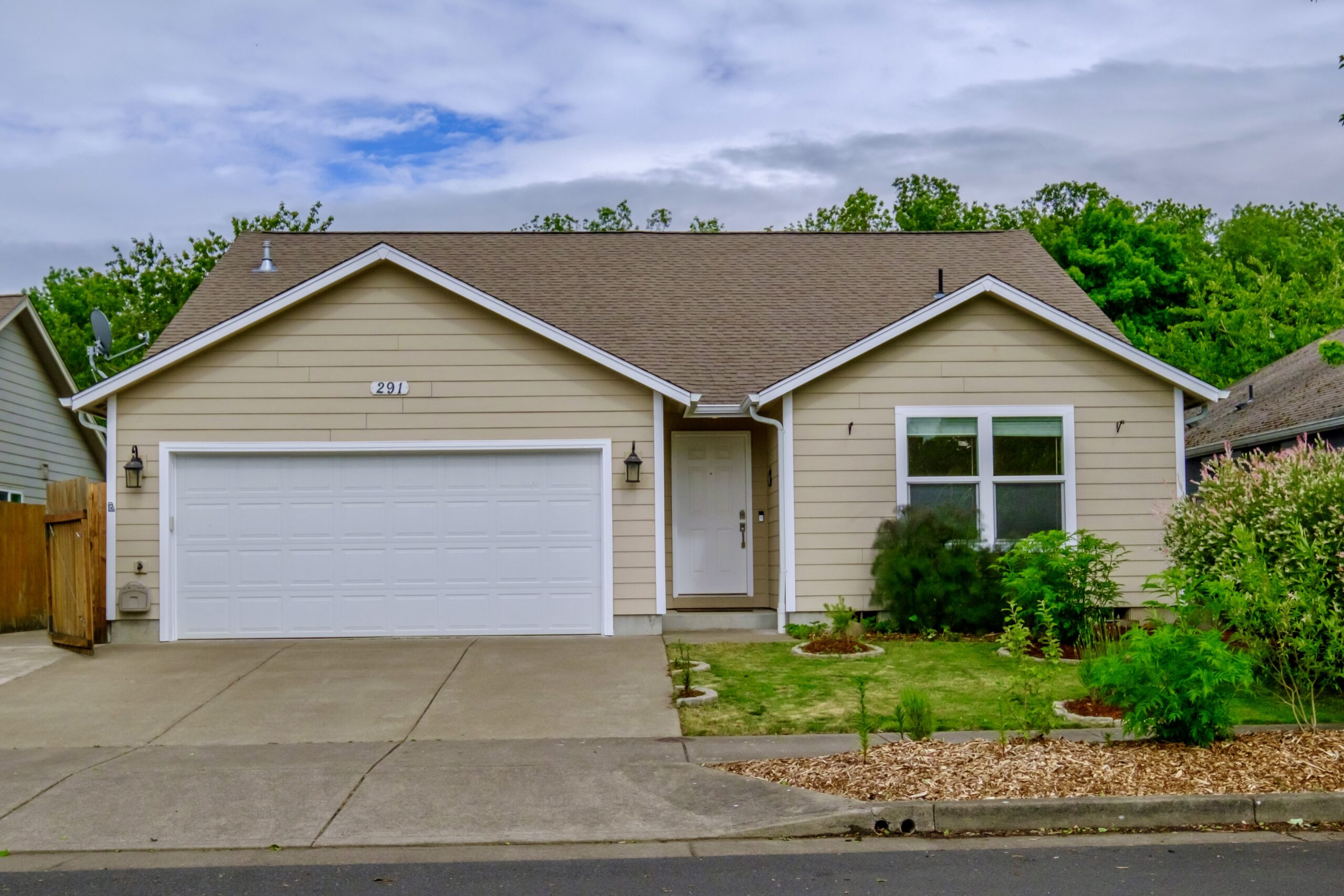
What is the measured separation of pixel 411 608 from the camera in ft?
43.8

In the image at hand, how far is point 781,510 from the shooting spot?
1364cm

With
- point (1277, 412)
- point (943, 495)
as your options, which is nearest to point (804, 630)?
point (943, 495)

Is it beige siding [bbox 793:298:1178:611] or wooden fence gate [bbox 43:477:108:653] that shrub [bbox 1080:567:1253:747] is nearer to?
beige siding [bbox 793:298:1178:611]

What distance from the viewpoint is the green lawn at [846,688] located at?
8.72 metres

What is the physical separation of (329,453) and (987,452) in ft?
24.2

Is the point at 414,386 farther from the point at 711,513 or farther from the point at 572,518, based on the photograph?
the point at 711,513

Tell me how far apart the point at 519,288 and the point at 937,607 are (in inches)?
306

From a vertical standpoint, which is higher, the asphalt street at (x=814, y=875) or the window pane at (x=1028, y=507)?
the window pane at (x=1028, y=507)

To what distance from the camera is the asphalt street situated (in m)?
5.35

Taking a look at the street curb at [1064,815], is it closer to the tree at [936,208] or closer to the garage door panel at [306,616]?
the garage door panel at [306,616]

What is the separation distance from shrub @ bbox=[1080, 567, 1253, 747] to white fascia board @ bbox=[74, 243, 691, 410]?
22.3 ft

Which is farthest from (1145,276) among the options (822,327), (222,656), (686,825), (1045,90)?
(686,825)

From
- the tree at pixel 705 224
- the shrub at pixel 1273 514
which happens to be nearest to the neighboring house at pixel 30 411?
the shrub at pixel 1273 514

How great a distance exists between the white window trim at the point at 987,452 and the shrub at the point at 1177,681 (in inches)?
244
